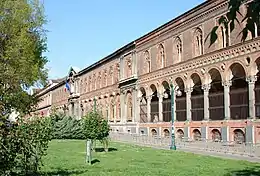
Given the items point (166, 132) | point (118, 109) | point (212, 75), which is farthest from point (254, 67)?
point (118, 109)

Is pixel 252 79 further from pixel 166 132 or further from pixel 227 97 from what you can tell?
pixel 166 132

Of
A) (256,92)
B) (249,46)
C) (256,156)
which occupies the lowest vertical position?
(256,156)

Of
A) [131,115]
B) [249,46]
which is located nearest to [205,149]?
[249,46]

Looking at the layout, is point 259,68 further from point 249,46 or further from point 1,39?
point 1,39

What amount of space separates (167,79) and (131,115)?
1223 cm

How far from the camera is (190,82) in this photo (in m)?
40.9

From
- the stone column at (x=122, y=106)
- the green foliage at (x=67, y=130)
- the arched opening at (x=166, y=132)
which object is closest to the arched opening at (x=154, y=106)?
the arched opening at (x=166, y=132)

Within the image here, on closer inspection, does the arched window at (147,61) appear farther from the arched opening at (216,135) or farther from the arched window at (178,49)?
the arched opening at (216,135)

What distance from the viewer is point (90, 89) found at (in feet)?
261

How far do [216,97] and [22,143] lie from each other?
29805mm

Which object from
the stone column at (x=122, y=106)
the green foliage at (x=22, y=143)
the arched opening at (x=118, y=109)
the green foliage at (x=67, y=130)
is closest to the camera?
the green foliage at (x=22, y=143)

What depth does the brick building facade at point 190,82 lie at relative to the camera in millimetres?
32562

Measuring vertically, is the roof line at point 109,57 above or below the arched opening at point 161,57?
above

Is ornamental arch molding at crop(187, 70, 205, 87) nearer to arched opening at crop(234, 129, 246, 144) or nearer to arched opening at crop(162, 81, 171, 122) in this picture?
arched opening at crop(162, 81, 171, 122)
